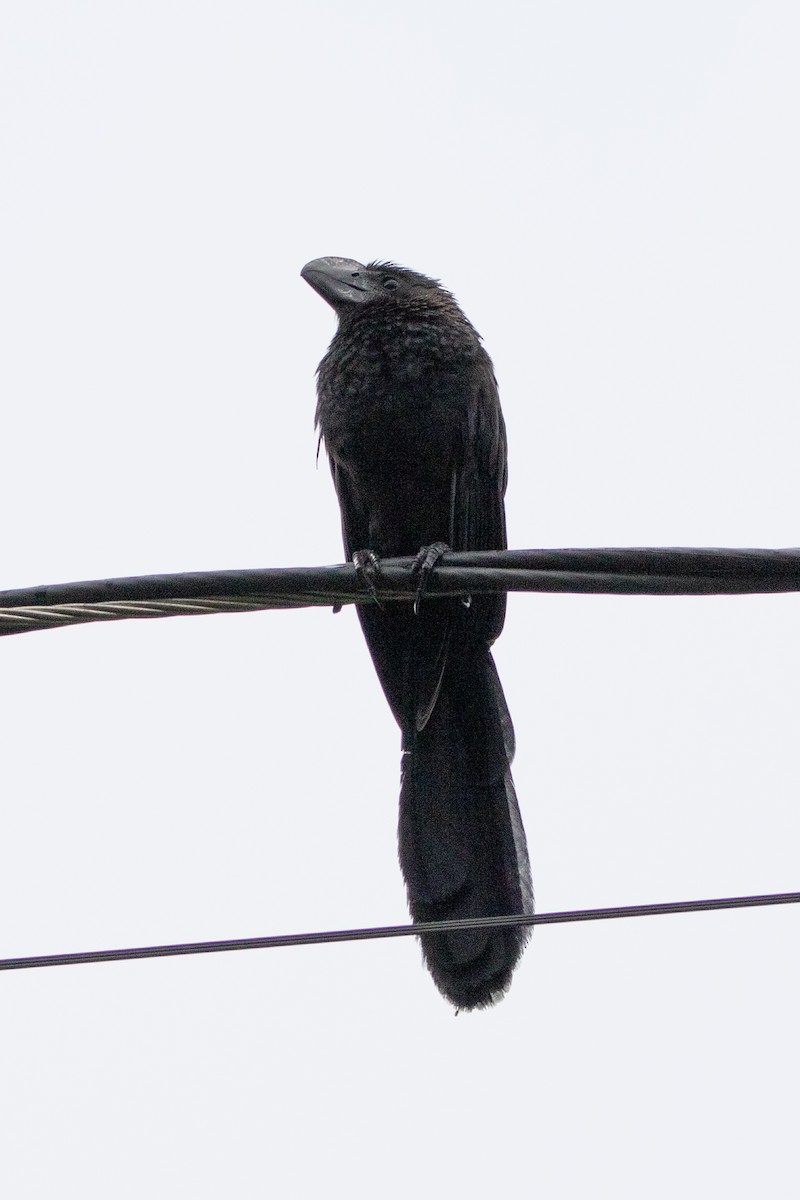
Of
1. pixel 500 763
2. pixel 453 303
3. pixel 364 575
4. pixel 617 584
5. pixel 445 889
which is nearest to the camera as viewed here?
pixel 617 584

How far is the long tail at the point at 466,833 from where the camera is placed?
13.5 feet

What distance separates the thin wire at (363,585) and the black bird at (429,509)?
1.79 meters

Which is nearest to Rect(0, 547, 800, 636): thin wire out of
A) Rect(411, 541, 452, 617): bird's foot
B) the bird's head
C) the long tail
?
Rect(411, 541, 452, 617): bird's foot

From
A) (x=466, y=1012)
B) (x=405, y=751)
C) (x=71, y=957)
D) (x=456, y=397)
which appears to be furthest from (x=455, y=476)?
(x=71, y=957)

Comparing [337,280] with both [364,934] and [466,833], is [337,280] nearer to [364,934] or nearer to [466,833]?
[466,833]

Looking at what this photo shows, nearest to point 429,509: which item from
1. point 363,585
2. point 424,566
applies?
point 424,566

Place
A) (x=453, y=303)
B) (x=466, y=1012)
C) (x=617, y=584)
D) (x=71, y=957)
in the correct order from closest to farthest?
(x=71, y=957)
(x=617, y=584)
(x=466, y=1012)
(x=453, y=303)

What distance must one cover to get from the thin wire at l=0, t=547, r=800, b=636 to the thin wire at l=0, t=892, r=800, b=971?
1.91 ft

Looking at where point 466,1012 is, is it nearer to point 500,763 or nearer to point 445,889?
point 445,889

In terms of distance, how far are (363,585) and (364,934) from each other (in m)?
0.73

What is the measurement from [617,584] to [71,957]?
1.23 meters

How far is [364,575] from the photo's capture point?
314cm

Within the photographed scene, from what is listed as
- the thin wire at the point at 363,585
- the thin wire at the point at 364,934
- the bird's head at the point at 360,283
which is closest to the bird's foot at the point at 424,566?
the thin wire at the point at 363,585

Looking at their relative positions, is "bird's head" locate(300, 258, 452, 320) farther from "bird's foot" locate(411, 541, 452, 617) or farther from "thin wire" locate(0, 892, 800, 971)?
"thin wire" locate(0, 892, 800, 971)
